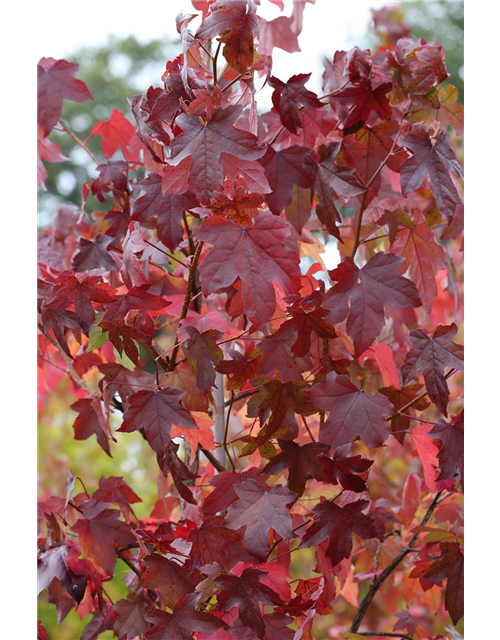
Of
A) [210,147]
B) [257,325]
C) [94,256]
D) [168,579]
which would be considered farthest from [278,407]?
[94,256]

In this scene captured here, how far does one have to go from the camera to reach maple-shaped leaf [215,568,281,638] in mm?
958

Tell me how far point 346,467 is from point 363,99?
0.61 metres

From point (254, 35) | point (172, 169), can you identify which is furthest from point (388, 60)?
point (172, 169)

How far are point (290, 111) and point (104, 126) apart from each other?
25.2 inches

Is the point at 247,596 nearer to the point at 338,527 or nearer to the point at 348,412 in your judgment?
the point at 338,527

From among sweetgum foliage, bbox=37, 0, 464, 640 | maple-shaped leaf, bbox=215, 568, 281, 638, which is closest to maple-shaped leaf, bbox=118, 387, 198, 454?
sweetgum foliage, bbox=37, 0, 464, 640

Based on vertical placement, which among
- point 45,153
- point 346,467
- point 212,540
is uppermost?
point 45,153

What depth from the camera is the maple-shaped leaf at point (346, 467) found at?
38.5 inches

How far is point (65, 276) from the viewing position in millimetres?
1029

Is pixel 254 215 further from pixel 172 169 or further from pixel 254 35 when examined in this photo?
pixel 254 35

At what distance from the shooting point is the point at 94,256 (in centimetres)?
135

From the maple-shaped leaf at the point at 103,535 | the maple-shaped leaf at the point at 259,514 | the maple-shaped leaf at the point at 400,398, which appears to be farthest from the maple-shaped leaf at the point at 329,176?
the maple-shaped leaf at the point at 103,535

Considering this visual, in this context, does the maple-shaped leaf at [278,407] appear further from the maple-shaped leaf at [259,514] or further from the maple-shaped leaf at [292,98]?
the maple-shaped leaf at [292,98]

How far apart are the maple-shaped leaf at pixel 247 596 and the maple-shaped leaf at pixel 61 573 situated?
30cm
